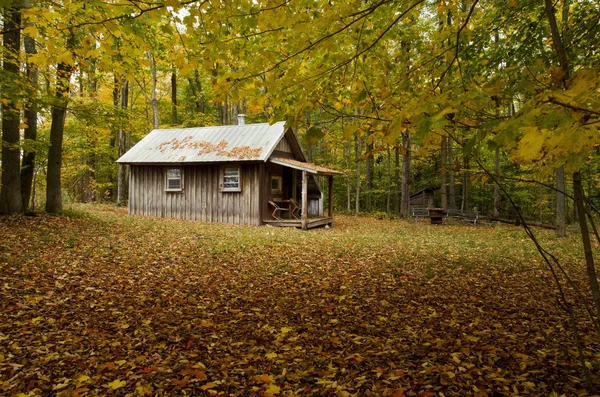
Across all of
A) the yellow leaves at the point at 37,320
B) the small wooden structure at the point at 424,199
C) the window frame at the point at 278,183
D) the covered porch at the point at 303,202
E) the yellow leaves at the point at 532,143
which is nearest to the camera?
the yellow leaves at the point at 532,143

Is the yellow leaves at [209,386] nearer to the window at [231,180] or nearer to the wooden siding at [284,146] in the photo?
the window at [231,180]

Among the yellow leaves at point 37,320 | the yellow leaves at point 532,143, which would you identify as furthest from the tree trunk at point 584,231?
the yellow leaves at point 37,320

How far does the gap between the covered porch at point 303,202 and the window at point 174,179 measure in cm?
464

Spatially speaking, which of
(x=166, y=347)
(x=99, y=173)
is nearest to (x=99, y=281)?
(x=166, y=347)

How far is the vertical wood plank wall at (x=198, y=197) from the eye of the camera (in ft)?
50.8

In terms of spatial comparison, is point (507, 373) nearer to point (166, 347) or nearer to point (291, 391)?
point (291, 391)

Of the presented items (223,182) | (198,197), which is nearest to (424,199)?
(223,182)

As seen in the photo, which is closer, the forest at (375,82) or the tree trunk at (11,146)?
the forest at (375,82)

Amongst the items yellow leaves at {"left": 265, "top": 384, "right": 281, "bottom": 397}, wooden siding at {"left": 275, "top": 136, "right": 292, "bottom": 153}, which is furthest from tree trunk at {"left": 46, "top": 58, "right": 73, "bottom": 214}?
yellow leaves at {"left": 265, "top": 384, "right": 281, "bottom": 397}

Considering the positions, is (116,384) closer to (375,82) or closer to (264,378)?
(264,378)

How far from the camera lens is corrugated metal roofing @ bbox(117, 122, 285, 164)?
15227 mm

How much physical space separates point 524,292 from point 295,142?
13.2m

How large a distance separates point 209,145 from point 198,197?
2550 mm

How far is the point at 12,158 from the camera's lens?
Result: 9.09 metres
